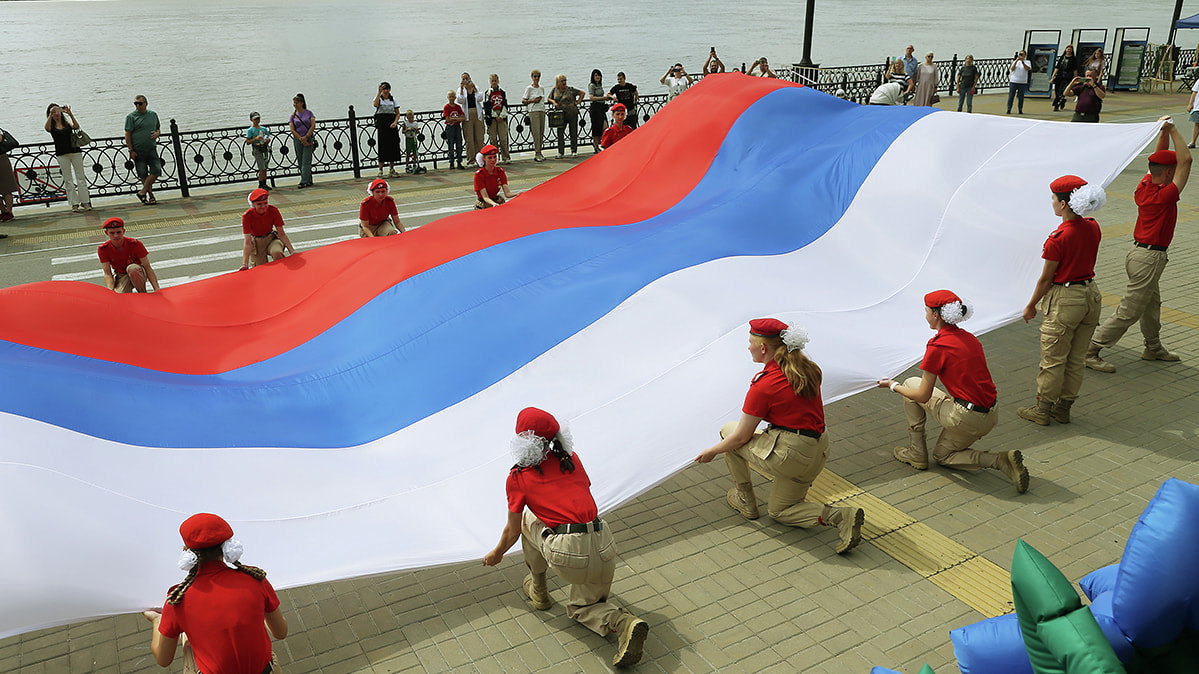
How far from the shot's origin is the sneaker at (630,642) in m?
4.75

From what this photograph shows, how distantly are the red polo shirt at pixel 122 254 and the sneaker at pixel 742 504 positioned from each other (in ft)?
20.6

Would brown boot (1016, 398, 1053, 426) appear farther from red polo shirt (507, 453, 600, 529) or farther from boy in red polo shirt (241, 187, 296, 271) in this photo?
boy in red polo shirt (241, 187, 296, 271)

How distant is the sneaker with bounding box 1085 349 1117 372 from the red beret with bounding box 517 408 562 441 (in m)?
6.13

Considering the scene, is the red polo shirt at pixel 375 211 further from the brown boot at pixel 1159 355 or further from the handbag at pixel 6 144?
the handbag at pixel 6 144

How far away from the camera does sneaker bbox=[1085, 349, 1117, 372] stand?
331 inches

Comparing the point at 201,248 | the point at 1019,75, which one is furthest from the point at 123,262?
the point at 1019,75

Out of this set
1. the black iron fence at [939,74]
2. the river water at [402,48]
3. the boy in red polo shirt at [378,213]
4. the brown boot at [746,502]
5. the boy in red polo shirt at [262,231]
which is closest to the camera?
the brown boot at [746,502]

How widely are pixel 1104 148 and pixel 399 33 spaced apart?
313ft

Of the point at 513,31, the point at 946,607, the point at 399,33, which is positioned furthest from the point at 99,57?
the point at 946,607

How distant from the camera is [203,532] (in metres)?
3.88

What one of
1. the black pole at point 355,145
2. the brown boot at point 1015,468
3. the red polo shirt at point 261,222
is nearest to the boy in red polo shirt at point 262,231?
the red polo shirt at point 261,222

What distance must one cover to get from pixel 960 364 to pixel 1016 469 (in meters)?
0.85

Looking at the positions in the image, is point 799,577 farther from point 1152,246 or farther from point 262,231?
point 262,231

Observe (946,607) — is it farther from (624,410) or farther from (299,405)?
(299,405)
